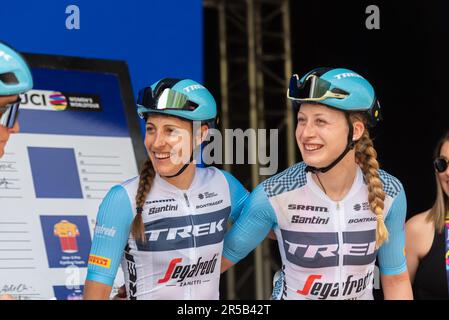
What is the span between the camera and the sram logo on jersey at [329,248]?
11.6 feet

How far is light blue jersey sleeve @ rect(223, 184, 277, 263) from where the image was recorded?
3.62 m

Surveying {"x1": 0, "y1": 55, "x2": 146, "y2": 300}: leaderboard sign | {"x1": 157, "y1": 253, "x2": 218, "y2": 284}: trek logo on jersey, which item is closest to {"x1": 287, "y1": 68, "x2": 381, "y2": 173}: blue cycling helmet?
{"x1": 157, "y1": 253, "x2": 218, "y2": 284}: trek logo on jersey

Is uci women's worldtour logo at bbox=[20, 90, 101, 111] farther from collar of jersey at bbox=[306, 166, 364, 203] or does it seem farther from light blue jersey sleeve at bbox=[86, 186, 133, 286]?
collar of jersey at bbox=[306, 166, 364, 203]

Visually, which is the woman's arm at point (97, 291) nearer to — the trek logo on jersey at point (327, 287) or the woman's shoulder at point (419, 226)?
the trek logo on jersey at point (327, 287)

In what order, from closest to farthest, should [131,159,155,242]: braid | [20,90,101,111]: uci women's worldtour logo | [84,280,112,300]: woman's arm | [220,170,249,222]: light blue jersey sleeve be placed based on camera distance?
[84,280,112,300]: woman's arm < [131,159,155,242]: braid < [220,170,249,222]: light blue jersey sleeve < [20,90,101,111]: uci women's worldtour logo

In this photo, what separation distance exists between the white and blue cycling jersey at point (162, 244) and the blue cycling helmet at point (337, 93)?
522 mm

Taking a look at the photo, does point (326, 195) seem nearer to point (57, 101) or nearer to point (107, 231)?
point (107, 231)

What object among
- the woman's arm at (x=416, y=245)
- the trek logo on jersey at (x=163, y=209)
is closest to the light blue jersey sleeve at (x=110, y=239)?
the trek logo on jersey at (x=163, y=209)

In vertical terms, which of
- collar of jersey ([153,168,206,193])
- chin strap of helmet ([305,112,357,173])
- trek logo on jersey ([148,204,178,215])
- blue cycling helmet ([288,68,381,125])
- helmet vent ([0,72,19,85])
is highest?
helmet vent ([0,72,19,85])

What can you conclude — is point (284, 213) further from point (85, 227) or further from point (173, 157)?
point (85, 227)

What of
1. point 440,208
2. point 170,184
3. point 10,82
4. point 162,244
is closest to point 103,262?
point 162,244

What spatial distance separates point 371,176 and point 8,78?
152 cm

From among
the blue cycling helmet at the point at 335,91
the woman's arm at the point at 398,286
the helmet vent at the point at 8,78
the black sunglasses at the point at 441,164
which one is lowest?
the woman's arm at the point at 398,286

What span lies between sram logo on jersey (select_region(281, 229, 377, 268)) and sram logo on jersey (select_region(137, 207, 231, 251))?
34 centimetres
